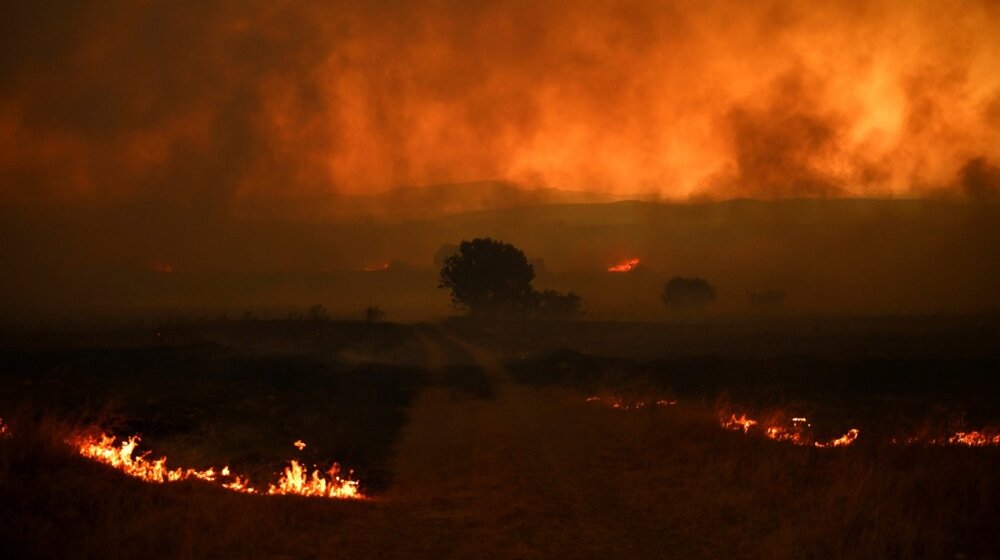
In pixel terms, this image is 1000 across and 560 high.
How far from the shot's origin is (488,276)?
7862 cm

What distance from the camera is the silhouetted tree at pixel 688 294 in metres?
115

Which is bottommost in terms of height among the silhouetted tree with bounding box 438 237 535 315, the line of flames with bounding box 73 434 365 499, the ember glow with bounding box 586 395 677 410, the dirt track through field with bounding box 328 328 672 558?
the dirt track through field with bounding box 328 328 672 558

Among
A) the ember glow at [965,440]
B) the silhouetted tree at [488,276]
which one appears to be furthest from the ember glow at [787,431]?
the silhouetted tree at [488,276]

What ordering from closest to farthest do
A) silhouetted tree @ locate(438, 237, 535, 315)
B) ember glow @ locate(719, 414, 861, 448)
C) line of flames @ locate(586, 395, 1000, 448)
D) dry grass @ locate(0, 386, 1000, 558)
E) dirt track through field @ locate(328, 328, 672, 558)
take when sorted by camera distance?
dry grass @ locate(0, 386, 1000, 558) < dirt track through field @ locate(328, 328, 672, 558) < line of flames @ locate(586, 395, 1000, 448) < ember glow @ locate(719, 414, 861, 448) < silhouetted tree @ locate(438, 237, 535, 315)

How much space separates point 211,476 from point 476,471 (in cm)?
414

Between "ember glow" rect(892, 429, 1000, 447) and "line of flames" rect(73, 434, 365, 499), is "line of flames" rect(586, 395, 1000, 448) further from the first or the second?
"line of flames" rect(73, 434, 365, 499)

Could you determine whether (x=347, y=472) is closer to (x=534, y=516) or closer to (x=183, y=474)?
(x=183, y=474)

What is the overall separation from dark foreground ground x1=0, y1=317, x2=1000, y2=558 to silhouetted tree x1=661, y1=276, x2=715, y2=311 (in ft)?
277

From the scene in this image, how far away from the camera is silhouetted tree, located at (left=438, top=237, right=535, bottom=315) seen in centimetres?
7862

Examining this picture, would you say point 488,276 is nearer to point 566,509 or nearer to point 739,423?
point 739,423

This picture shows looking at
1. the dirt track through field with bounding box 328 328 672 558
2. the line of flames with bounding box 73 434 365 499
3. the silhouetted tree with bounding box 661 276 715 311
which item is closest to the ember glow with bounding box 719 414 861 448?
the dirt track through field with bounding box 328 328 672 558

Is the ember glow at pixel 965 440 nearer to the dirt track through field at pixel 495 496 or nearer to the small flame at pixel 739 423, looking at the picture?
the small flame at pixel 739 423

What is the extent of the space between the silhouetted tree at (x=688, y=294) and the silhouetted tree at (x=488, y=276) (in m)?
42.7

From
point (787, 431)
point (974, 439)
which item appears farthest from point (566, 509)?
point (974, 439)
